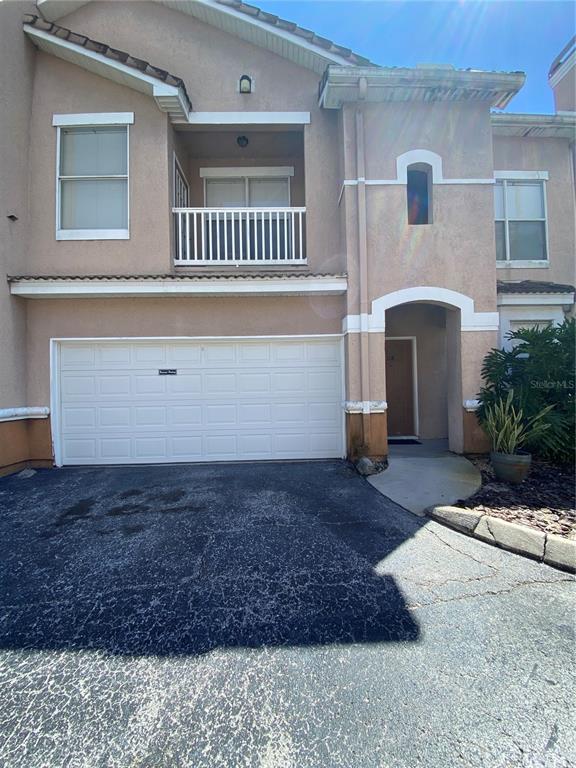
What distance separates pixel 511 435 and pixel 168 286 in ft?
20.9

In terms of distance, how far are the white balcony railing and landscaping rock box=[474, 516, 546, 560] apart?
5.67 m

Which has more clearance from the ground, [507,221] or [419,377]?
[507,221]

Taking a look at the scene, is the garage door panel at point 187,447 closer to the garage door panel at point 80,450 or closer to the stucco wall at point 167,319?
the garage door panel at point 80,450

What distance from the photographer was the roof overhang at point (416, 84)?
6008 mm

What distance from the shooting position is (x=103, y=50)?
643cm

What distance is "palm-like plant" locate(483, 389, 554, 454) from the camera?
535cm

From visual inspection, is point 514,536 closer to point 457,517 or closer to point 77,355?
point 457,517

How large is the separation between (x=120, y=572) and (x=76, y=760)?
1.66 m

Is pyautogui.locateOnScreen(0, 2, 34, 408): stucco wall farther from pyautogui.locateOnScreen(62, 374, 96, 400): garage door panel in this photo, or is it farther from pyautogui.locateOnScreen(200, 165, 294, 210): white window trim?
pyautogui.locateOnScreen(200, 165, 294, 210): white window trim

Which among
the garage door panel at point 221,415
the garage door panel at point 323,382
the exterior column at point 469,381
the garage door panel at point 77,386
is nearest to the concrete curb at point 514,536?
Answer: the exterior column at point 469,381

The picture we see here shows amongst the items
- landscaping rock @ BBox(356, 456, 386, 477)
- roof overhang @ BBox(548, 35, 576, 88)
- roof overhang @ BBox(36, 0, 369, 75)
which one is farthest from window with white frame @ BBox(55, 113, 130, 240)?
roof overhang @ BBox(548, 35, 576, 88)

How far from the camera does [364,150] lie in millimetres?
6430

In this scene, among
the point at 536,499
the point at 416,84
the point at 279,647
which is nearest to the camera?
the point at 279,647

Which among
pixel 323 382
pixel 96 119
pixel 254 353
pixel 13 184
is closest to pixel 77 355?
pixel 13 184
